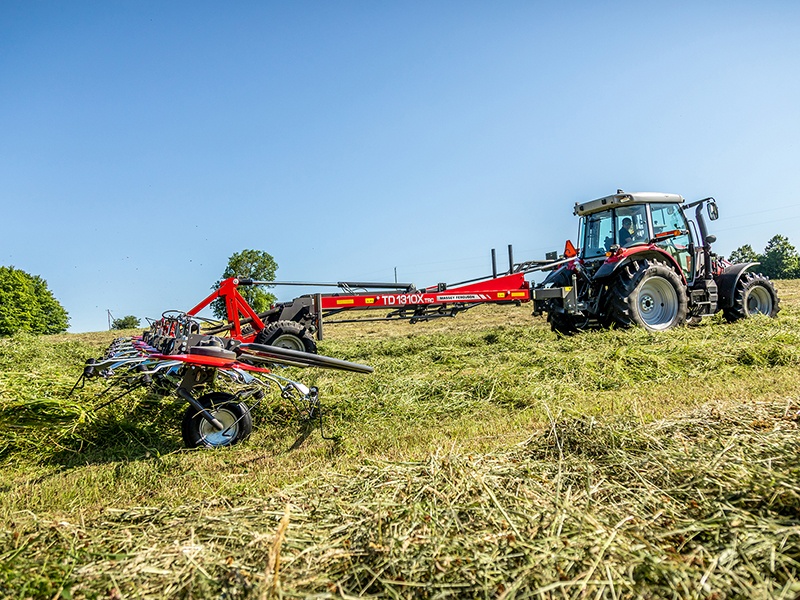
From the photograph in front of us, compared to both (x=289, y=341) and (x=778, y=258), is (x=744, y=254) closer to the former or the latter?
(x=778, y=258)

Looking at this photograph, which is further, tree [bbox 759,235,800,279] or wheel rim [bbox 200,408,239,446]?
tree [bbox 759,235,800,279]

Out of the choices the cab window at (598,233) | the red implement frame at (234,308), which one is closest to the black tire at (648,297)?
the cab window at (598,233)

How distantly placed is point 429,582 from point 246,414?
9.63ft

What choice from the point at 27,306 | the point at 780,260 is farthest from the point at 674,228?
the point at 780,260

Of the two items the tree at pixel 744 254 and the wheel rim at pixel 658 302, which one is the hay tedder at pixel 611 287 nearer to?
the wheel rim at pixel 658 302

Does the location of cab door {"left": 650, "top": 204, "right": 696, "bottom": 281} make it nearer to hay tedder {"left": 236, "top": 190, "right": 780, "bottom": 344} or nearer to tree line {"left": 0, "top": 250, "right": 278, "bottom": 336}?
hay tedder {"left": 236, "top": 190, "right": 780, "bottom": 344}

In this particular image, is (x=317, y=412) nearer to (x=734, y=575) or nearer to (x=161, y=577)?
(x=161, y=577)

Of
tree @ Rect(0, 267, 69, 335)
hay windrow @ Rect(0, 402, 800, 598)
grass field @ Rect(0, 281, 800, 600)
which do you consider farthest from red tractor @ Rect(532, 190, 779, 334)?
tree @ Rect(0, 267, 69, 335)

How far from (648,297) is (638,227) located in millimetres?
1292

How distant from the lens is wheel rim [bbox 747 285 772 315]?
10680 mm

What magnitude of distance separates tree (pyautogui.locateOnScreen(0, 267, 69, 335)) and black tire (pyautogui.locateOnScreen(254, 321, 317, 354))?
38.3m

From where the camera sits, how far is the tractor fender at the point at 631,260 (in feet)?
29.6

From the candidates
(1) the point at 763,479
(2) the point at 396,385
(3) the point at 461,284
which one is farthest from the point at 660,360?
(1) the point at 763,479

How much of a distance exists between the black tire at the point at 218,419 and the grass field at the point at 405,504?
0.39 ft
